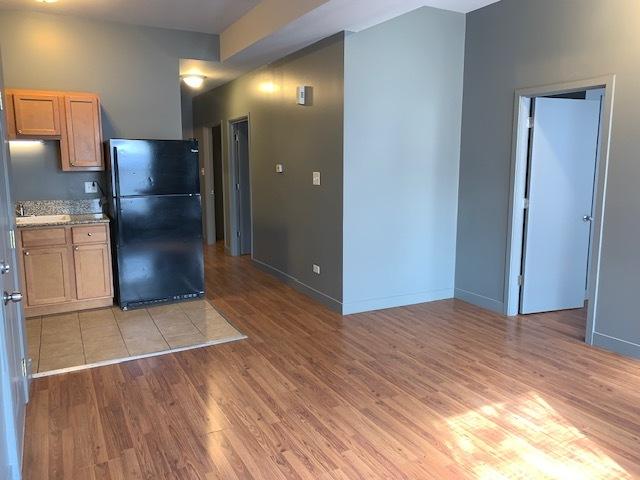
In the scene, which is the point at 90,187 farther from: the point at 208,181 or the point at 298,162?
the point at 208,181

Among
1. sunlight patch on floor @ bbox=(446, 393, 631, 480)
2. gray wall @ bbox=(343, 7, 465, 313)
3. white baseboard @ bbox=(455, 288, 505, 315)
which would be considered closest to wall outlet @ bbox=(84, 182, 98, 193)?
gray wall @ bbox=(343, 7, 465, 313)

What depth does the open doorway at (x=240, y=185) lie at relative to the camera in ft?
22.3

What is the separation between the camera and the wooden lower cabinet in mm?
4211

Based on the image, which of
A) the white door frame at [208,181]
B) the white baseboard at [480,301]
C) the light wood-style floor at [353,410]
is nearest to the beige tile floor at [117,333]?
the light wood-style floor at [353,410]

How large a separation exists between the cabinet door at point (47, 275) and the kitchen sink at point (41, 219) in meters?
0.26

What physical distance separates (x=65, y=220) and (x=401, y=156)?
3.23 meters

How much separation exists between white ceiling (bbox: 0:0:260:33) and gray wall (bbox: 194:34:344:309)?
78cm

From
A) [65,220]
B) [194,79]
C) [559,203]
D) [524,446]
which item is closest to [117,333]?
[65,220]

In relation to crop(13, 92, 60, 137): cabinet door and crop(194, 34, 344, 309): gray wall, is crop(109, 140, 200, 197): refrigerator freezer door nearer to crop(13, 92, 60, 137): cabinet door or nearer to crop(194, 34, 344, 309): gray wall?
crop(13, 92, 60, 137): cabinet door

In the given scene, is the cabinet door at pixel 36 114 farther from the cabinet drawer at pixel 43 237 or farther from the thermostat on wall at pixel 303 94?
the thermostat on wall at pixel 303 94

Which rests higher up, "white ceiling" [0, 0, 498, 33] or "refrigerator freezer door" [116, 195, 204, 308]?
"white ceiling" [0, 0, 498, 33]

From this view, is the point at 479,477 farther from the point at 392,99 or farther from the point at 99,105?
the point at 99,105

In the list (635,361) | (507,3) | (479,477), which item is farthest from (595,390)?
(507,3)

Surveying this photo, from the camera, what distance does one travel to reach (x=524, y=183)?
4219 mm
